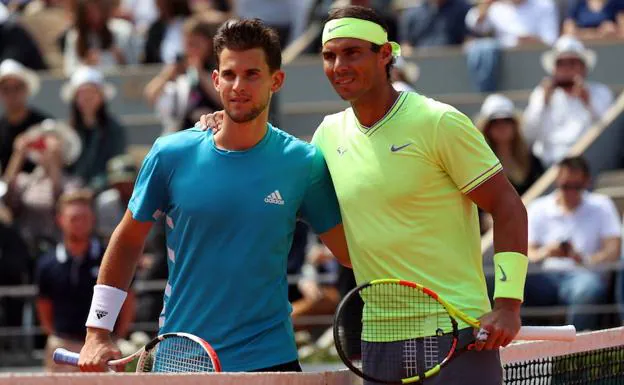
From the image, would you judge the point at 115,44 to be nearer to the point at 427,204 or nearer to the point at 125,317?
the point at 125,317

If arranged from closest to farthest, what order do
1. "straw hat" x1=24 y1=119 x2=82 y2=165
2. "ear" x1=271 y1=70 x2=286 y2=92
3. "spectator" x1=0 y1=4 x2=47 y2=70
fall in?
1. "ear" x1=271 y1=70 x2=286 y2=92
2. "straw hat" x1=24 y1=119 x2=82 y2=165
3. "spectator" x1=0 y1=4 x2=47 y2=70

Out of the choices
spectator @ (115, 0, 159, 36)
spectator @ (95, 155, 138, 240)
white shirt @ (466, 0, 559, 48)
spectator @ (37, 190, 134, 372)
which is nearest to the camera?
spectator @ (37, 190, 134, 372)

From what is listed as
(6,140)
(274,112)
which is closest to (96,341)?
(274,112)

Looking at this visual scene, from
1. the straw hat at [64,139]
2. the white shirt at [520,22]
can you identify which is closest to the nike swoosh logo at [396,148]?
the straw hat at [64,139]

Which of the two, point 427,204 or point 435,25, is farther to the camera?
point 435,25

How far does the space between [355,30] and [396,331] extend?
3.68 feet

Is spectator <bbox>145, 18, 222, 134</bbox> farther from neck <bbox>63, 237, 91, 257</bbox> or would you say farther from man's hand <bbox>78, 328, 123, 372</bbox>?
man's hand <bbox>78, 328, 123, 372</bbox>

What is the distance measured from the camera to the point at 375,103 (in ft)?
18.1

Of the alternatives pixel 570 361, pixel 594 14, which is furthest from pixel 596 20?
pixel 570 361

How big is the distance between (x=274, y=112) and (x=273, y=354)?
24.7 feet

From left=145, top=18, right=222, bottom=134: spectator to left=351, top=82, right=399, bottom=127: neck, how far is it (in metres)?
7.86

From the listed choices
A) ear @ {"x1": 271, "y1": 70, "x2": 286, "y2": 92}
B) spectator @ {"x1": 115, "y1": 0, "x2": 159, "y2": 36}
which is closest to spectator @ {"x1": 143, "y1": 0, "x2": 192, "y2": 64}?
spectator @ {"x1": 115, "y1": 0, "x2": 159, "y2": 36}

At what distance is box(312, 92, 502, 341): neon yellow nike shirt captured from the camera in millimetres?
5324

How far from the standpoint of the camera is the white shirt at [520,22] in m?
14.8
